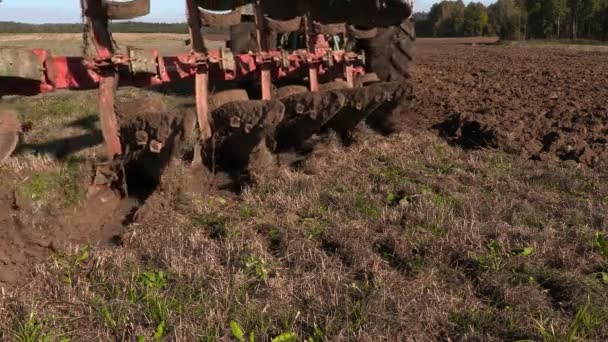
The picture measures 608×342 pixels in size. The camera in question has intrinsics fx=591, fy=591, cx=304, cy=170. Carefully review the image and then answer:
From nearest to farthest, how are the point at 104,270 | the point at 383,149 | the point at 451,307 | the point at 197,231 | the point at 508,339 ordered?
the point at 508,339
the point at 451,307
the point at 104,270
the point at 197,231
the point at 383,149

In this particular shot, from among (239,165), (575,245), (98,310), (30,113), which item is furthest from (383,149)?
(30,113)

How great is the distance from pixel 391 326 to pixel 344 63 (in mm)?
3840

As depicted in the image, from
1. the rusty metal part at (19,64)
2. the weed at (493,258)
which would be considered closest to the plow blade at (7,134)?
the rusty metal part at (19,64)

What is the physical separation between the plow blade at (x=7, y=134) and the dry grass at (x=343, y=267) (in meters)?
0.56

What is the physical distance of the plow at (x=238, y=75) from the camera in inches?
117

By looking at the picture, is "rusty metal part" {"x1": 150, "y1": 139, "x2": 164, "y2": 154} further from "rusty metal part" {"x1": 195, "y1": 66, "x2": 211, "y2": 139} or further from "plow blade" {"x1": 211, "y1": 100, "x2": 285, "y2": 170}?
"rusty metal part" {"x1": 195, "y1": 66, "x2": 211, "y2": 139}

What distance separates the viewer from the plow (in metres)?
2.97

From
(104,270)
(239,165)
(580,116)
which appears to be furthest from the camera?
(580,116)

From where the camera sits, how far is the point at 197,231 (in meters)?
2.95

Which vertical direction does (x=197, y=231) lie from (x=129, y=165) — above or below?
below

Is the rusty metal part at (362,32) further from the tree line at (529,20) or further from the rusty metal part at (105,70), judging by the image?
the tree line at (529,20)

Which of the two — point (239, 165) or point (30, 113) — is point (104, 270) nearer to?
point (239, 165)

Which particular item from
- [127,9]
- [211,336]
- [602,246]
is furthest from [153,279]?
[602,246]

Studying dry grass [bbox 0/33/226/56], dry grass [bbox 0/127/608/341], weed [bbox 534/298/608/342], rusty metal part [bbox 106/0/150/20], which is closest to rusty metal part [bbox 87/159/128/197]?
dry grass [bbox 0/127/608/341]
